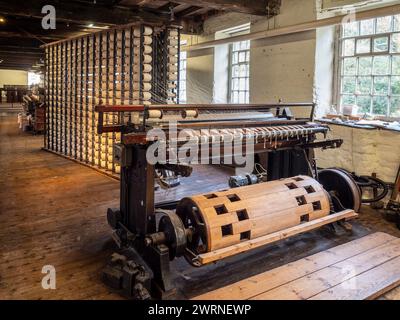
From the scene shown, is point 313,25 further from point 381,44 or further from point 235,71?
point 235,71

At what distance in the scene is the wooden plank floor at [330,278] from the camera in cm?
199

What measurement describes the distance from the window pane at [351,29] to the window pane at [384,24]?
0.85 ft

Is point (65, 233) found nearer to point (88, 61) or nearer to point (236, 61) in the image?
point (88, 61)

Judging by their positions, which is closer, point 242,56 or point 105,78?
point 105,78

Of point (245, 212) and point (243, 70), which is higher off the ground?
point (243, 70)

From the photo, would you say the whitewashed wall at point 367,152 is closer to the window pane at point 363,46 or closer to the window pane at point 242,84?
the window pane at point 363,46

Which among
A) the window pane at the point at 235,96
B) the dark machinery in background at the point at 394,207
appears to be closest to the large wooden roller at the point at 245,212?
the dark machinery in background at the point at 394,207

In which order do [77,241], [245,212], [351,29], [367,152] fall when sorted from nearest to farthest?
[245,212] → [77,241] → [367,152] → [351,29]

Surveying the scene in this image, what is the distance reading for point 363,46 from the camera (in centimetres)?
408

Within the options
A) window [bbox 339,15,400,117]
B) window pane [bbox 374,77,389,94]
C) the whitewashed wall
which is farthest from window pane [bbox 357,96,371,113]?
the whitewashed wall

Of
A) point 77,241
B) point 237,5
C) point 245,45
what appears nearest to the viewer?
point 77,241

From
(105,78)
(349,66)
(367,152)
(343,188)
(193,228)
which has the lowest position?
(193,228)

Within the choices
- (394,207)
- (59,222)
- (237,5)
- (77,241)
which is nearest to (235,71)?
(237,5)

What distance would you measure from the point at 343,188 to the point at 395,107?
1.37m
